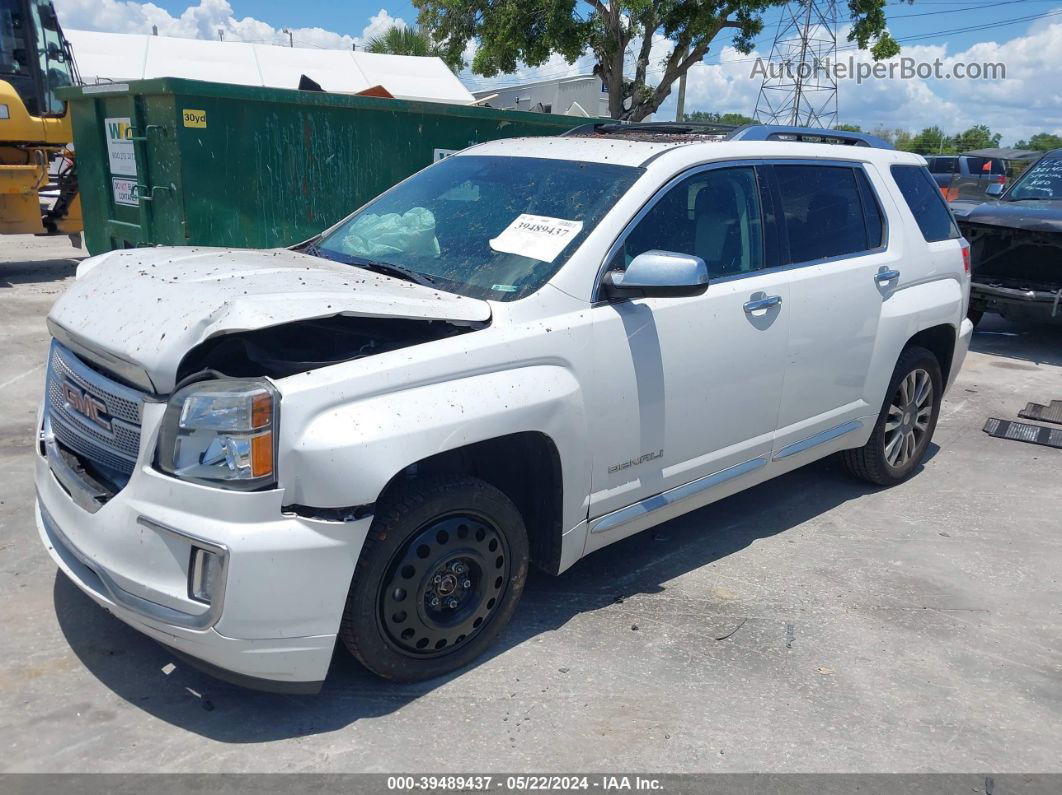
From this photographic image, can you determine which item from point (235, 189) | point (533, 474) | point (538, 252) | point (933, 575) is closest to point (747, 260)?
point (538, 252)

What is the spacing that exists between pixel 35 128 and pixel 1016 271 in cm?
1168

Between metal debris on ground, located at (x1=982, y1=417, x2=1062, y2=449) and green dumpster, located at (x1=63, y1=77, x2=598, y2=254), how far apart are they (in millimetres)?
Answer: 5198

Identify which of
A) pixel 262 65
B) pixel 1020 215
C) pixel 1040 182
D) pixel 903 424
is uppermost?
pixel 262 65

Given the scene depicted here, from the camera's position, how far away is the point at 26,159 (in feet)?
37.6

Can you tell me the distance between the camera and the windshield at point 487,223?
343 cm

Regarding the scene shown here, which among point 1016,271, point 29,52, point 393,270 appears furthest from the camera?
point 29,52

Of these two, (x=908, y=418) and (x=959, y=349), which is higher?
(x=959, y=349)

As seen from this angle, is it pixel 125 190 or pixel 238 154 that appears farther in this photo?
pixel 125 190

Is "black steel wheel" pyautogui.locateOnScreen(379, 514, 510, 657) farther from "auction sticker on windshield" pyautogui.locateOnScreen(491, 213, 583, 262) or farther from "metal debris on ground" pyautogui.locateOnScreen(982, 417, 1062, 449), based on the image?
"metal debris on ground" pyautogui.locateOnScreen(982, 417, 1062, 449)

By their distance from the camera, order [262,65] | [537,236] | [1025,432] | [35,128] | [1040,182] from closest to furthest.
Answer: [537,236]
[1025,432]
[1040,182]
[35,128]
[262,65]

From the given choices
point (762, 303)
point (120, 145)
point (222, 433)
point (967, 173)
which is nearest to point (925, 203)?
point (762, 303)

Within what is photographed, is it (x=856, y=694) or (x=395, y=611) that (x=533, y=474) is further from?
(x=856, y=694)

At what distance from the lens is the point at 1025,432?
657cm

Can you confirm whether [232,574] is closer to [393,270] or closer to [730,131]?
[393,270]
